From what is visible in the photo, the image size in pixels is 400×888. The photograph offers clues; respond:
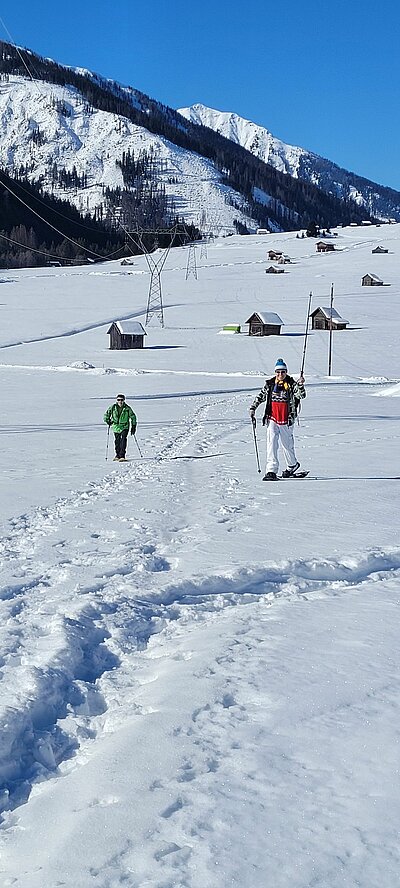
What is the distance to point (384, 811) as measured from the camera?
2.91 m

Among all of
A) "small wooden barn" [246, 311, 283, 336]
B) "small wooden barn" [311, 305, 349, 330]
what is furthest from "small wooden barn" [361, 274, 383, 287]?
"small wooden barn" [246, 311, 283, 336]

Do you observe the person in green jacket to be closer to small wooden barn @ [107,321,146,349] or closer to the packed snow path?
the packed snow path

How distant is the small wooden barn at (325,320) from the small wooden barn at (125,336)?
547 inches

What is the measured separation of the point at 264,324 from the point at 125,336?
10.3m

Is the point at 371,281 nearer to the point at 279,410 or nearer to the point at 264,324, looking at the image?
the point at 264,324

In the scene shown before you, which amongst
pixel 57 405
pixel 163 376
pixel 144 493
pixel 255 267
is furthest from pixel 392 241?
pixel 144 493

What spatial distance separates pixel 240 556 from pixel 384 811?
3.61 meters

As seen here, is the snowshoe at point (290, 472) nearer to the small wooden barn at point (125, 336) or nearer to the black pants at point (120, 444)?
the black pants at point (120, 444)

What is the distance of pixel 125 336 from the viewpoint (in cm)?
5034

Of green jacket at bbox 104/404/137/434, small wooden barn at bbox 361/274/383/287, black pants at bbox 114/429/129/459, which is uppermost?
small wooden barn at bbox 361/274/383/287

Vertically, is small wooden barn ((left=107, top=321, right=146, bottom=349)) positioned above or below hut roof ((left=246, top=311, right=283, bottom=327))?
below

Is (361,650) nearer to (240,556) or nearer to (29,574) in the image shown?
(240,556)

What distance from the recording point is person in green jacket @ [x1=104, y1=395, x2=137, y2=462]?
14.2 m

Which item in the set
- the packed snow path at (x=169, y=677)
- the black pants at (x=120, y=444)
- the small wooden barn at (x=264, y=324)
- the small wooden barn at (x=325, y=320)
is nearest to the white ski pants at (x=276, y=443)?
the packed snow path at (x=169, y=677)
